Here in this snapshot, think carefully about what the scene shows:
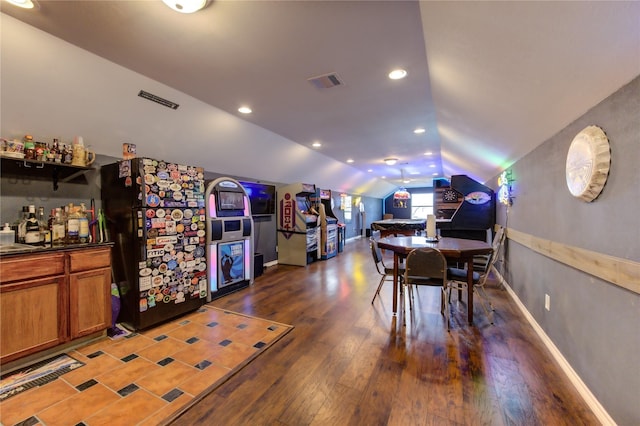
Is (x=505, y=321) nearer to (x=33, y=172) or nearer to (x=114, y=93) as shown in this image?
(x=114, y=93)

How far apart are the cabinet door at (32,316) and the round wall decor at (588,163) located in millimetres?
4123

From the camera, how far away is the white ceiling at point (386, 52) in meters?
1.30

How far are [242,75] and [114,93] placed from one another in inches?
50.9

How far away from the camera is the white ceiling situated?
1.30 meters

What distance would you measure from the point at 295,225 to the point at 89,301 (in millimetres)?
3932

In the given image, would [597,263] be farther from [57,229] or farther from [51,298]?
[57,229]

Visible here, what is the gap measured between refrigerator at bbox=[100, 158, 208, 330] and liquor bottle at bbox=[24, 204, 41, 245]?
24.9 inches

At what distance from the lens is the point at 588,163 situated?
168 cm

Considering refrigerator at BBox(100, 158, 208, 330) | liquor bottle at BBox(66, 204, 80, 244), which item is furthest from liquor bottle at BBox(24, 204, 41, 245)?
refrigerator at BBox(100, 158, 208, 330)

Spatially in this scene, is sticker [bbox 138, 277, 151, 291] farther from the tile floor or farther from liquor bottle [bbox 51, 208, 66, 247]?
liquor bottle [bbox 51, 208, 66, 247]

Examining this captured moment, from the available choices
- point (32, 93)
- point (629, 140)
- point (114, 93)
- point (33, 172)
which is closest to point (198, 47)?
point (114, 93)

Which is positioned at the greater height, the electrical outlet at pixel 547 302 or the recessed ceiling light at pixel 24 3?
the recessed ceiling light at pixel 24 3

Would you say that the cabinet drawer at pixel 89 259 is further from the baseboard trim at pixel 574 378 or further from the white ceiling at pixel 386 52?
the baseboard trim at pixel 574 378

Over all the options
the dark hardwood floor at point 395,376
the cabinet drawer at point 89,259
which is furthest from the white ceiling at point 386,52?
the dark hardwood floor at point 395,376
